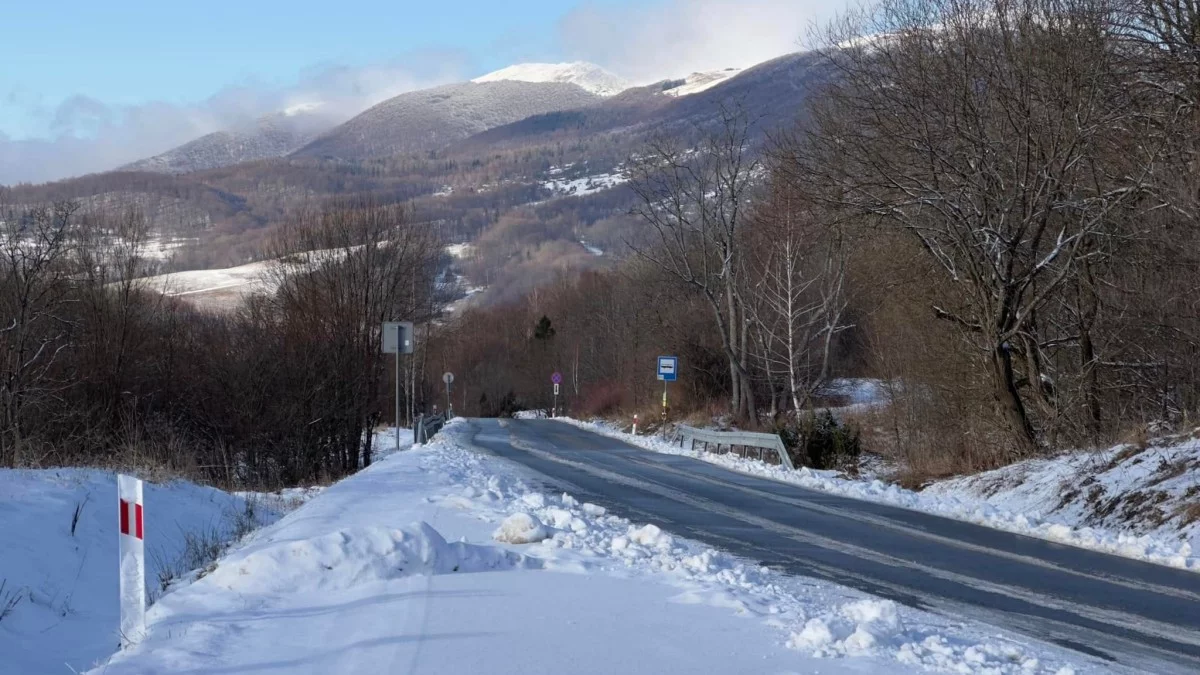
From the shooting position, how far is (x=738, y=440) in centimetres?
2902

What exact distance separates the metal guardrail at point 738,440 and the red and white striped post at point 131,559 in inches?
764

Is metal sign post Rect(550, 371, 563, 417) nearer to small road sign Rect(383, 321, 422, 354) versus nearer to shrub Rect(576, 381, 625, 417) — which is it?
shrub Rect(576, 381, 625, 417)

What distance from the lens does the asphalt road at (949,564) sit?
26.2 ft

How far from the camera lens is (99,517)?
16.9 m

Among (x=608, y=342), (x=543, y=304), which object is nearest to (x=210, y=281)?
(x=543, y=304)

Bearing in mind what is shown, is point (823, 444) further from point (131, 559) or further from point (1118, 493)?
point (131, 559)

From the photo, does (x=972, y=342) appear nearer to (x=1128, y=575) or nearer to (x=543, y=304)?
(x=1128, y=575)

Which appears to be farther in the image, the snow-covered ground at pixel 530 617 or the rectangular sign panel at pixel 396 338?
the rectangular sign panel at pixel 396 338

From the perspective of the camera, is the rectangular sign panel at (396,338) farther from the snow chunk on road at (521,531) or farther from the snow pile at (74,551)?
the snow chunk on road at (521,531)

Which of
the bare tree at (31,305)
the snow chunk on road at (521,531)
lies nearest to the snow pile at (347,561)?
the snow chunk on road at (521,531)

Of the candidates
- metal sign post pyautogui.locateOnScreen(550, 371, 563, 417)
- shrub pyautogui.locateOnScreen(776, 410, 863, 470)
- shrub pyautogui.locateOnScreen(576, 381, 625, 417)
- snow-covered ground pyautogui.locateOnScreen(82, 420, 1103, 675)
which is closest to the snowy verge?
shrub pyautogui.locateOnScreen(776, 410, 863, 470)

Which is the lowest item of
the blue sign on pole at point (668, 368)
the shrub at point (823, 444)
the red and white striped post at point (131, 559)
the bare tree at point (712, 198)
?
the shrub at point (823, 444)

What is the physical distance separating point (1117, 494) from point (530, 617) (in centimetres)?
1083

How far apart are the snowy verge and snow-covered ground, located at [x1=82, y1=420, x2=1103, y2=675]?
4.83 m
